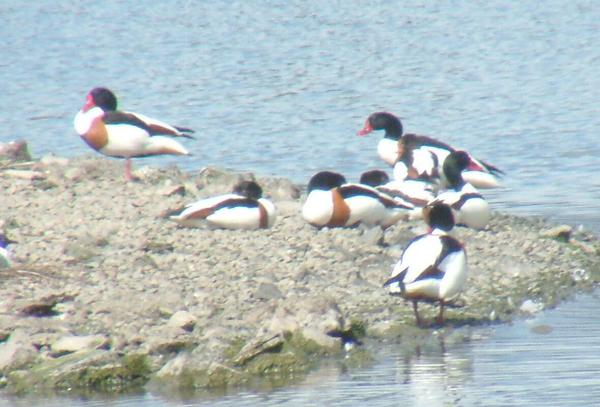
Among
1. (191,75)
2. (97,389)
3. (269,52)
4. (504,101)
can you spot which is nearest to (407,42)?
(269,52)

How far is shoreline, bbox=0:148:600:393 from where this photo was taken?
8148 mm

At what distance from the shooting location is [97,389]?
7922 millimetres

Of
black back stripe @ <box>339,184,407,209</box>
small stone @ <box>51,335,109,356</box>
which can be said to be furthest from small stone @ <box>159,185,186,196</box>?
small stone @ <box>51,335,109,356</box>

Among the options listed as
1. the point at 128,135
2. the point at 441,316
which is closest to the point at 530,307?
the point at 441,316

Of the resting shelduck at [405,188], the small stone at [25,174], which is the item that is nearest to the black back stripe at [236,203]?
the resting shelduck at [405,188]

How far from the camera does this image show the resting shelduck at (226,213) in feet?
37.0

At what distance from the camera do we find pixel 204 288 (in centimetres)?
961

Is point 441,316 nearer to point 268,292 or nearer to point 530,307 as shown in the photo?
point 530,307

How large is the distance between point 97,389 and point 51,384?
0.80 feet

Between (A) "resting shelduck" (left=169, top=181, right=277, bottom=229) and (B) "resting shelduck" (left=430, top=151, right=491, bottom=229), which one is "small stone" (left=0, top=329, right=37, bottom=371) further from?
(B) "resting shelduck" (left=430, top=151, right=491, bottom=229)

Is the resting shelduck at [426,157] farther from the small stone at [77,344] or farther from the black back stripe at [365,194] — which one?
the small stone at [77,344]

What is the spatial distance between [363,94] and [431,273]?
1263 cm

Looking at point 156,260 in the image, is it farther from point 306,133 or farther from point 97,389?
point 306,133

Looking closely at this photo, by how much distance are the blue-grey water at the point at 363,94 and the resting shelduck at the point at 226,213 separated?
8.58 ft
